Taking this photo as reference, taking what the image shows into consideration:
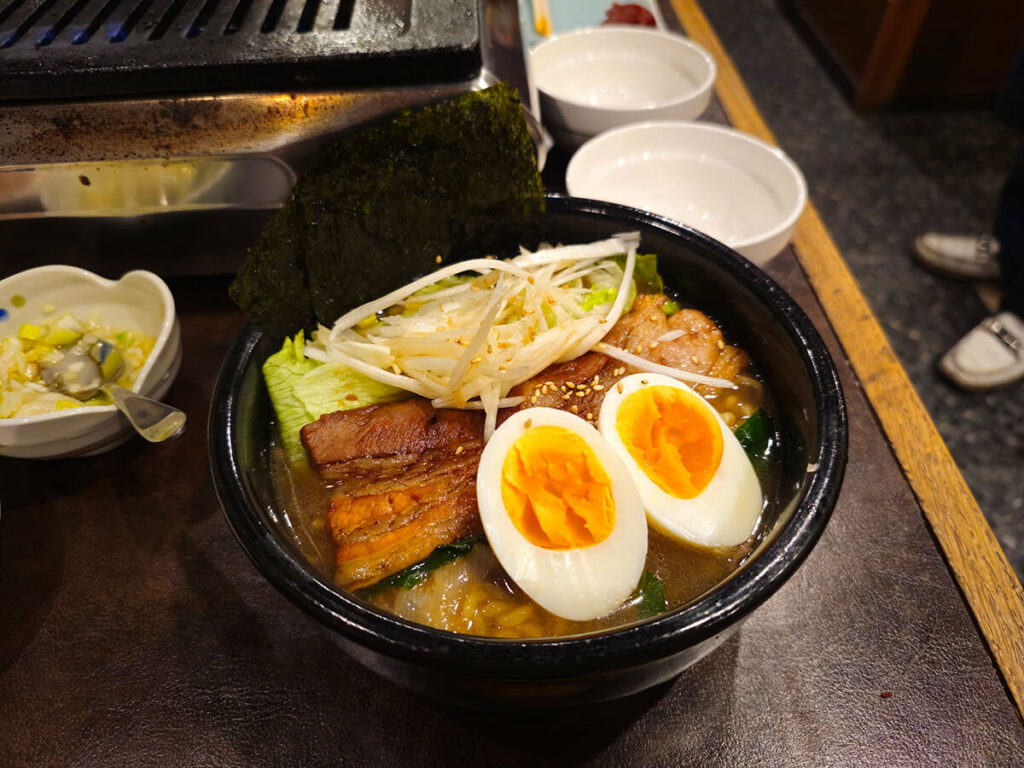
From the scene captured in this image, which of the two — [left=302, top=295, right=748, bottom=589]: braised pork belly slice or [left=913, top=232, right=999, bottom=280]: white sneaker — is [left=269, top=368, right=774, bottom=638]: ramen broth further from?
[left=913, top=232, right=999, bottom=280]: white sneaker

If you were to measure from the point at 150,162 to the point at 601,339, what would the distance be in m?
1.03

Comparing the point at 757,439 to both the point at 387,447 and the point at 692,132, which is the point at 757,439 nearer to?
the point at 387,447

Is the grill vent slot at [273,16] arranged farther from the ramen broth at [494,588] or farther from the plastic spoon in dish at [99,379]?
the ramen broth at [494,588]

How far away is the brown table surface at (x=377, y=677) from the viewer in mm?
1092

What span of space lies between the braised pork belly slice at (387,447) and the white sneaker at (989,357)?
105 inches

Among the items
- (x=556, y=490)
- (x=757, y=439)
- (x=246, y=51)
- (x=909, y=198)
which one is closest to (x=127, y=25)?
(x=246, y=51)

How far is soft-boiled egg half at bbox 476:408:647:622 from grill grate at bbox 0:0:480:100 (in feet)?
A: 2.54

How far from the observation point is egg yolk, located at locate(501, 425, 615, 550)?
112cm

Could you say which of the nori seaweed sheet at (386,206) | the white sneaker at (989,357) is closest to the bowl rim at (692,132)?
the nori seaweed sheet at (386,206)

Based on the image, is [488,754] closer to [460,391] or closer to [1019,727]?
[460,391]

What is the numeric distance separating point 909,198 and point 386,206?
3.75 metres

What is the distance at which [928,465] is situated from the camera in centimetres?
143

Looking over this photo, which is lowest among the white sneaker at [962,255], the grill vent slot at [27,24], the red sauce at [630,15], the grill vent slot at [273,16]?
the white sneaker at [962,255]

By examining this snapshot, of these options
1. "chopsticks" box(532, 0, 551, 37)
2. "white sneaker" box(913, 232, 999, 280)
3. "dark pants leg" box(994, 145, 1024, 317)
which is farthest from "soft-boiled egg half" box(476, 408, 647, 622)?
"white sneaker" box(913, 232, 999, 280)
